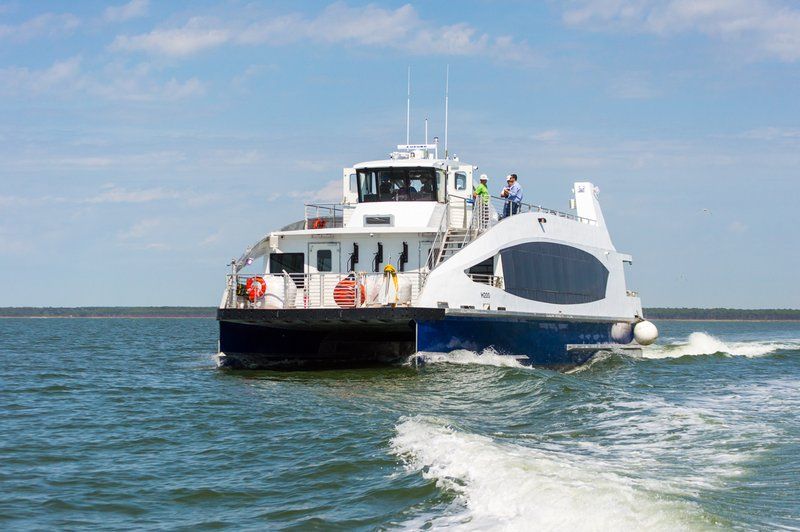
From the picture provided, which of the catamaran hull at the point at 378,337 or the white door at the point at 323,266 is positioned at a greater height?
the white door at the point at 323,266

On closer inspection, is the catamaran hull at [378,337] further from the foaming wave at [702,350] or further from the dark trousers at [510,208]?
the foaming wave at [702,350]

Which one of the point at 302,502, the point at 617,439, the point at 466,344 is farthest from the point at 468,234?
the point at 302,502

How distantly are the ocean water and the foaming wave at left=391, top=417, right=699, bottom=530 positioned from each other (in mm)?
26

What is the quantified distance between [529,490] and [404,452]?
2196mm

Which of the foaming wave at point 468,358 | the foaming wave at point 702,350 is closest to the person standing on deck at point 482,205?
the foaming wave at point 468,358

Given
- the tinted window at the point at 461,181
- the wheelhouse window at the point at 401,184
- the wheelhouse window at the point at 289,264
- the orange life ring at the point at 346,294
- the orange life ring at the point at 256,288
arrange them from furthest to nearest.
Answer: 1. the tinted window at the point at 461,181
2. the wheelhouse window at the point at 401,184
3. the wheelhouse window at the point at 289,264
4. the orange life ring at the point at 256,288
5. the orange life ring at the point at 346,294

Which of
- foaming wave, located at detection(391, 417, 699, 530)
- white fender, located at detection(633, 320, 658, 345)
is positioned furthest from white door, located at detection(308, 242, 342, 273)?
white fender, located at detection(633, 320, 658, 345)

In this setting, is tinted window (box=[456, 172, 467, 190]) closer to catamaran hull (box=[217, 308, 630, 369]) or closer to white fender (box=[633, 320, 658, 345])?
catamaran hull (box=[217, 308, 630, 369])

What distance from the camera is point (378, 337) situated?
21.2m

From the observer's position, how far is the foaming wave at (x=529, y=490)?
7109 millimetres

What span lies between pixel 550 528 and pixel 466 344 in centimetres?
1127

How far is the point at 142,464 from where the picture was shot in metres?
10.0

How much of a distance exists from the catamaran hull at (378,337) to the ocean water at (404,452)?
1.95 ft

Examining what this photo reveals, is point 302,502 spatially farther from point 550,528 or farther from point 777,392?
point 777,392
